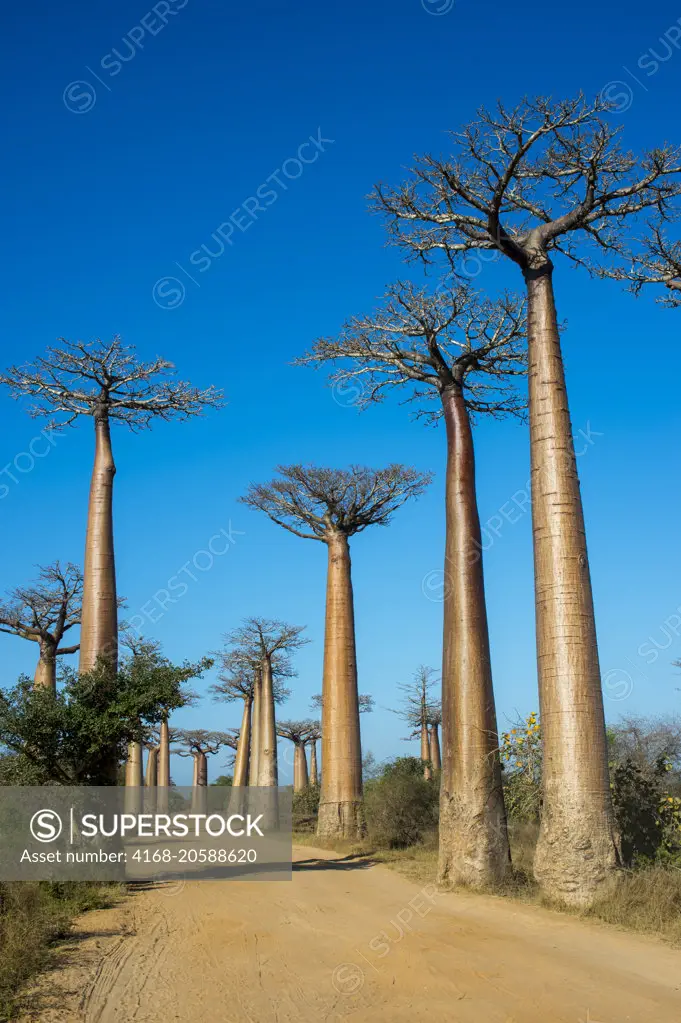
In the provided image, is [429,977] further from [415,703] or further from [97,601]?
[415,703]

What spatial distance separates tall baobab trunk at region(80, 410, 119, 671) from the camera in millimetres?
12180

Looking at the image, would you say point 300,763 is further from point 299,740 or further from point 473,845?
point 473,845

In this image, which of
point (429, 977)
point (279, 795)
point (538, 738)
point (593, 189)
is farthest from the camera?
point (279, 795)


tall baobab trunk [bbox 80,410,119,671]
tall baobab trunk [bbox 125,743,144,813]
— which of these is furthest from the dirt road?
tall baobab trunk [bbox 125,743,144,813]

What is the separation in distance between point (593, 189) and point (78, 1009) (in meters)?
→ 9.31

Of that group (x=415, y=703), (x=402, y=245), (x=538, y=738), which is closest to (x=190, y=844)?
(x=538, y=738)

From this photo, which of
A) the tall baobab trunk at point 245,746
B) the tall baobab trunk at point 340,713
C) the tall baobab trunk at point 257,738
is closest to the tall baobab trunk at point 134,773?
the tall baobab trunk at point 257,738

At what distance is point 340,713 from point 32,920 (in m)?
11.2

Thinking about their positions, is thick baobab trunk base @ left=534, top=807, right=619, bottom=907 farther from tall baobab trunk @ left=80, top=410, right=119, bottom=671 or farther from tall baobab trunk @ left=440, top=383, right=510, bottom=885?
tall baobab trunk @ left=80, top=410, right=119, bottom=671

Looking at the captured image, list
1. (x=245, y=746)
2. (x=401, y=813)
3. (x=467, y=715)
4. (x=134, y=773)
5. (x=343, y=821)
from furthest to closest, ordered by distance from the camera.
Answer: (x=245, y=746)
(x=134, y=773)
(x=343, y=821)
(x=401, y=813)
(x=467, y=715)

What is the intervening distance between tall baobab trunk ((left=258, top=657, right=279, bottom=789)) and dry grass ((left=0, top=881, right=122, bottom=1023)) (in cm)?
1470

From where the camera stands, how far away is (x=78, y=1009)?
530cm

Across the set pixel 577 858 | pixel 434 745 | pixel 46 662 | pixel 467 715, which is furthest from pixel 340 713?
pixel 434 745

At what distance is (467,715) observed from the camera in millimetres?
10570
